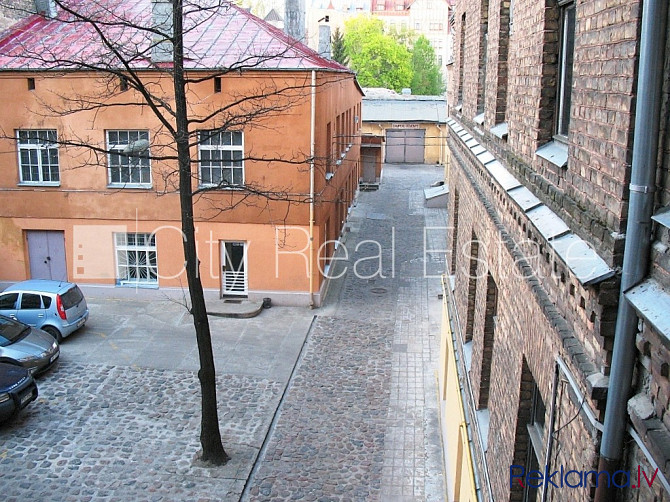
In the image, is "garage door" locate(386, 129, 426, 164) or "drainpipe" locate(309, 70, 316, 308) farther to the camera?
"garage door" locate(386, 129, 426, 164)

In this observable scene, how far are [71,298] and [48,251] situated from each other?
170 inches

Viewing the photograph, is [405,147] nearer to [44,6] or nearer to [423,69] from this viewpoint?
[44,6]

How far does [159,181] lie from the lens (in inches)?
744

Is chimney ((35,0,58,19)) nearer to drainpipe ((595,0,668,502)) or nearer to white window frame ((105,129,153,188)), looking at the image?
white window frame ((105,129,153,188))

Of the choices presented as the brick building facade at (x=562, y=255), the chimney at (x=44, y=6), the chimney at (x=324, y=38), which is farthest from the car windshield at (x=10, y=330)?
the chimney at (x=324, y=38)

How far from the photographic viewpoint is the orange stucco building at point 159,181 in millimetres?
18203

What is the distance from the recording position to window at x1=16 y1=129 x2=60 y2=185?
19172 millimetres

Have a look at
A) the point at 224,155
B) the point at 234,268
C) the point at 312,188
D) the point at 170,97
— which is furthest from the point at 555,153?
the point at 234,268

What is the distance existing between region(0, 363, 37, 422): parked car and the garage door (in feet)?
126

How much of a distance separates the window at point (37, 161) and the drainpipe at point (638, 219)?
62.1 ft

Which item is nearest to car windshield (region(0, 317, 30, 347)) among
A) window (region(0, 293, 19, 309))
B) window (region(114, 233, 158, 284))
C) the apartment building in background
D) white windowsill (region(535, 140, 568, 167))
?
window (region(0, 293, 19, 309))

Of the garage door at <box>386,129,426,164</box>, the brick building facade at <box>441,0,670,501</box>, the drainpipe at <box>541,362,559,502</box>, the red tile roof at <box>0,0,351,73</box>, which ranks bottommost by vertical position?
the garage door at <box>386,129,426,164</box>

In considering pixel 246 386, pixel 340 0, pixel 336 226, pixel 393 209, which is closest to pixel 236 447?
pixel 246 386

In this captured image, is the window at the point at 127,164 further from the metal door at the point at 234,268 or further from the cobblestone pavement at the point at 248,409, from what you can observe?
the cobblestone pavement at the point at 248,409
